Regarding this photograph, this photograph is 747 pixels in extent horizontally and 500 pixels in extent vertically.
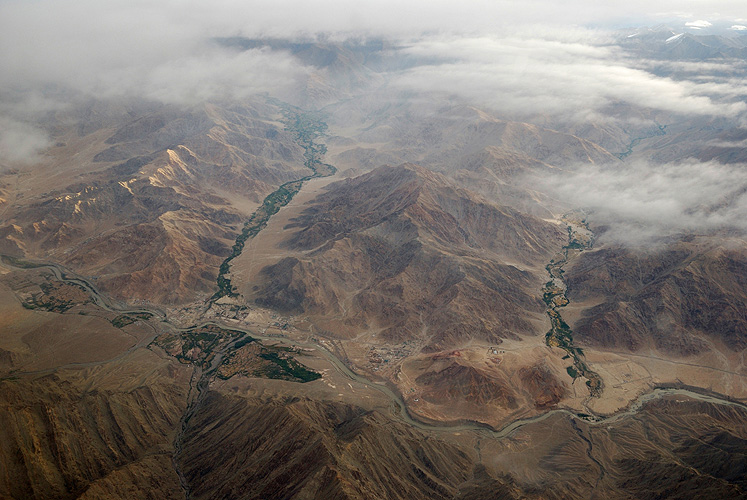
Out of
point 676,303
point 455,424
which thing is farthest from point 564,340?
point 455,424

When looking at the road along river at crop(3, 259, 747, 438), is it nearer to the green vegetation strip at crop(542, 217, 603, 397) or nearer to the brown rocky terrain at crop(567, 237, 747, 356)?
the green vegetation strip at crop(542, 217, 603, 397)

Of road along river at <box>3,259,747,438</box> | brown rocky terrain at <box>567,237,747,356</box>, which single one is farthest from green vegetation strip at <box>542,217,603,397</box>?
road along river at <box>3,259,747,438</box>

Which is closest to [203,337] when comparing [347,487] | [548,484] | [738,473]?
[347,487]

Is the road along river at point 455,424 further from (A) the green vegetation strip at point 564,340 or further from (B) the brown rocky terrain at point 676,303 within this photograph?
(B) the brown rocky terrain at point 676,303

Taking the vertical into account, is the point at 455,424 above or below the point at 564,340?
above

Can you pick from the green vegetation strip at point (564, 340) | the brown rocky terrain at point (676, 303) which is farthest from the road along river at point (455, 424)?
the brown rocky terrain at point (676, 303)

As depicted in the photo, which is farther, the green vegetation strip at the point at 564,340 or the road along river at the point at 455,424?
the green vegetation strip at the point at 564,340

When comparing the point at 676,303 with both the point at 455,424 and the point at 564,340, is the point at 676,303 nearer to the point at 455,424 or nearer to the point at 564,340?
the point at 564,340

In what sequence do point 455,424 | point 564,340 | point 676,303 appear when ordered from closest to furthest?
point 455,424 < point 564,340 < point 676,303

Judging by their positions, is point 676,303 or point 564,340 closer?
point 564,340

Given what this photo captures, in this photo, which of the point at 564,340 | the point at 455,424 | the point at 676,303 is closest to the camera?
the point at 455,424

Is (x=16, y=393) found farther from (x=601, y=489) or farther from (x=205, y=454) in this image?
(x=601, y=489)

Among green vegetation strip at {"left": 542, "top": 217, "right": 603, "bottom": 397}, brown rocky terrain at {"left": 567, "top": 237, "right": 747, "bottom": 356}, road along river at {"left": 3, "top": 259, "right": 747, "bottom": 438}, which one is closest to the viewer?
road along river at {"left": 3, "top": 259, "right": 747, "bottom": 438}
